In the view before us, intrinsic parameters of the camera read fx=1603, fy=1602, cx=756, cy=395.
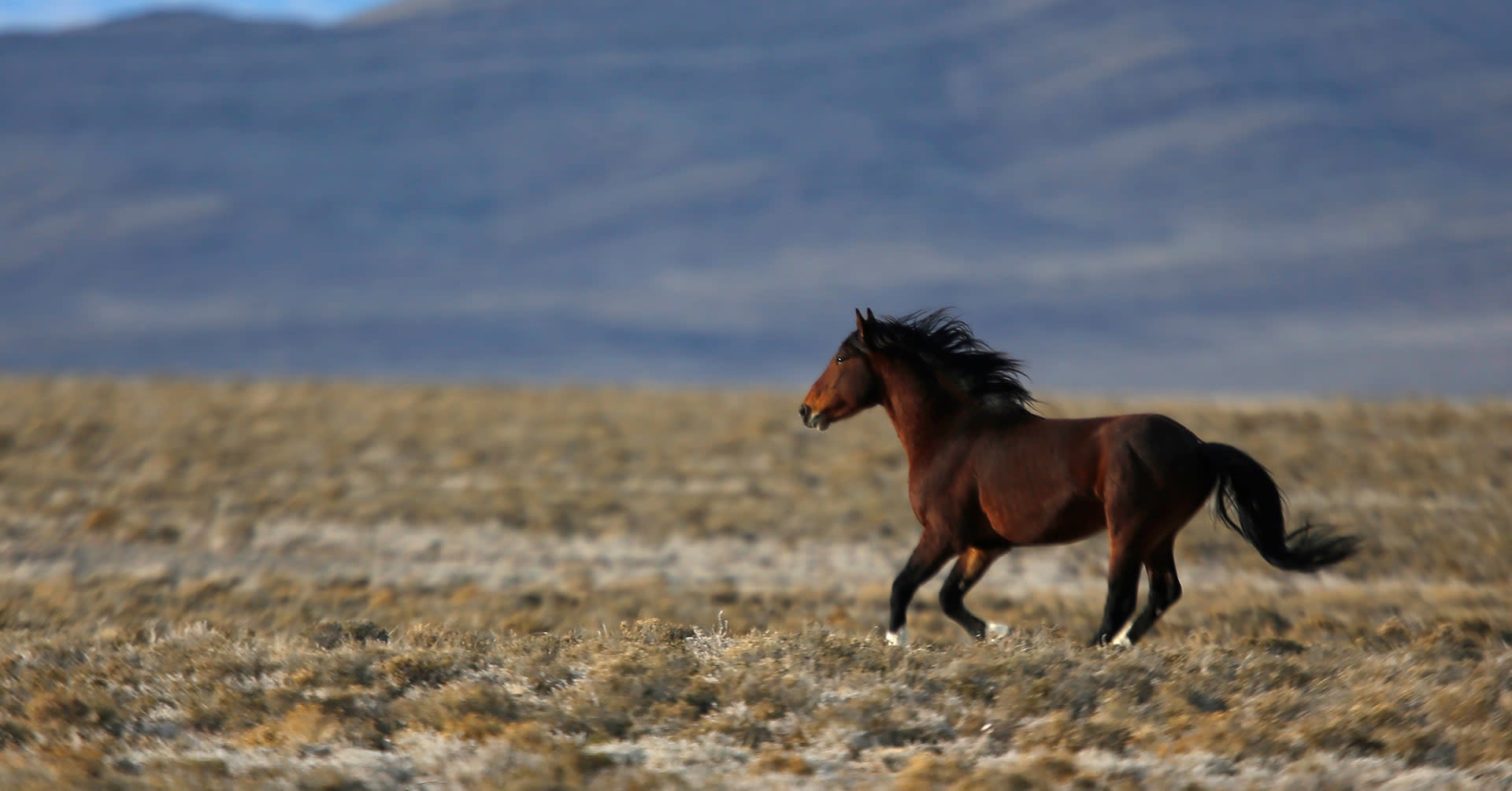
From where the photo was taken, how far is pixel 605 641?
27.5 feet

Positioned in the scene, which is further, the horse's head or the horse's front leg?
the horse's head

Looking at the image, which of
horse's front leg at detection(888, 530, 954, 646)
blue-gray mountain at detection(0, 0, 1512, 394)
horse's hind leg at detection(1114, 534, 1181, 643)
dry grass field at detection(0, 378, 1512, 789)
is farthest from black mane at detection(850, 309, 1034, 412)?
blue-gray mountain at detection(0, 0, 1512, 394)

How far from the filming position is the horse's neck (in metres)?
8.33

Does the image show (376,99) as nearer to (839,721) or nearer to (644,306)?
(644,306)

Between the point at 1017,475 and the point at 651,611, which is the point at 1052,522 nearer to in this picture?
the point at 1017,475

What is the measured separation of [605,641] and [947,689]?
202 centimetres

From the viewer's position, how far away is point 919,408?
8.39 meters

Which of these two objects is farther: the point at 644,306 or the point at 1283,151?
the point at 1283,151

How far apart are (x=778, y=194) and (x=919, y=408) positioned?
432 feet

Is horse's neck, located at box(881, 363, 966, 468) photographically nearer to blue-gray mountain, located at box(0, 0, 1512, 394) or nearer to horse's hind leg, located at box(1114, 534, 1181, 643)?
horse's hind leg, located at box(1114, 534, 1181, 643)

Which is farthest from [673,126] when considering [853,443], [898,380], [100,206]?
[898,380]

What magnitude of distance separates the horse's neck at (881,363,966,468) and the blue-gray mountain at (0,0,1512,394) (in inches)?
3293

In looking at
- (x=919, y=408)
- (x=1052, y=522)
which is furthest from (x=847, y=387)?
(x=1052, y=522)

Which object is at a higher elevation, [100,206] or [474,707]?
[100,206]
